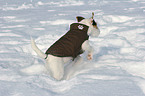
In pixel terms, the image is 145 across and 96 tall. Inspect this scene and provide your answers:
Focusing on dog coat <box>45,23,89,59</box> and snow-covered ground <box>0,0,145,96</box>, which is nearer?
snow-covered ground <box>0,0,145,96</box>

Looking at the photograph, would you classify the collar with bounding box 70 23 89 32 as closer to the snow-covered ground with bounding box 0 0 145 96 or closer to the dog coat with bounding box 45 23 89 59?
the dog coat with bounding box 45 23 89 59

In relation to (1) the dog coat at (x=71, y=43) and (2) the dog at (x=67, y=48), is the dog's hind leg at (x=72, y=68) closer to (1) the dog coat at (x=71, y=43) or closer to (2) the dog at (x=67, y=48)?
(2) the dog at (x=67, y=48)

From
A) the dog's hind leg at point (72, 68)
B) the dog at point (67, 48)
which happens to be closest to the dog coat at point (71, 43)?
the dog at point (67, 48)

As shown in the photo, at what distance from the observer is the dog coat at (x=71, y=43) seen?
7.07 feet

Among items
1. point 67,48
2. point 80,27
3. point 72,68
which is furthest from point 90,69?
point 80,27

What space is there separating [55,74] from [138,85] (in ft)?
2.97

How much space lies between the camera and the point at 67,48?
7.30 ft

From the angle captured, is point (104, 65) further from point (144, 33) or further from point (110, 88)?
point (144, 33)

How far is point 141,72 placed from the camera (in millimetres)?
2176

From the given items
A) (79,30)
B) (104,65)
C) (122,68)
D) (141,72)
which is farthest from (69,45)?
(141,72)

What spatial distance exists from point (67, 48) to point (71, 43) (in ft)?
0.30

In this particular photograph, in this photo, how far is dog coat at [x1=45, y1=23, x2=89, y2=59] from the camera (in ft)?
7.07

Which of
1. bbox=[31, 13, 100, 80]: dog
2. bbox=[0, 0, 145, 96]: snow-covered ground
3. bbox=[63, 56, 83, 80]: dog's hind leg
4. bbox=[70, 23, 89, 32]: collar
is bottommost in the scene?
bbox=[63, 56, 83, 80]: dog's hind leg

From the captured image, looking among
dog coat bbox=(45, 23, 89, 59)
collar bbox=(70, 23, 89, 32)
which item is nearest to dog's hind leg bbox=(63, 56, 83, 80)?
dog coat bbox=(45, 23, 89, 59)
